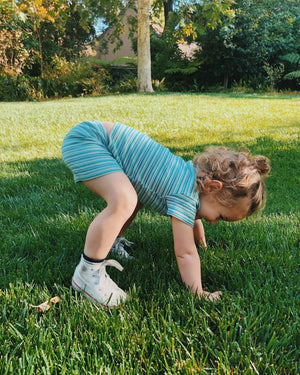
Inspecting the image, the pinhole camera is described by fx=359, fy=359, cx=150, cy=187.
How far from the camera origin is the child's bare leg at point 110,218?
5.56 feet

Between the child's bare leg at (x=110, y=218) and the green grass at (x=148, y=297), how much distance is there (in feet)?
0.76

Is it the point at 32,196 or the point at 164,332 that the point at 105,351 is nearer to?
the point at 164,332

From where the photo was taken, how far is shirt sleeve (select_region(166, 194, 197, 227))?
1718mm

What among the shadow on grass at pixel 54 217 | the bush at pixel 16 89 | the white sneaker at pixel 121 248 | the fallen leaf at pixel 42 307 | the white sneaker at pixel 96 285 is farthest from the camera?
the bush at pixel 16 89

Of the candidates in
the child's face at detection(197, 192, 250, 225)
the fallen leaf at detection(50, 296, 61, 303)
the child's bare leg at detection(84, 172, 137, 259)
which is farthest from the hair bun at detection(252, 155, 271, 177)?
the fallen leaf at detection(50, 296, 61, 303)

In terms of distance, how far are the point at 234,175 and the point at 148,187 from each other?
45 cm

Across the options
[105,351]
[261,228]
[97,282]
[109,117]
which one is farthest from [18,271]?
[109,117]

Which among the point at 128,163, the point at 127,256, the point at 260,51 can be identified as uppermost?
the point at 260,51

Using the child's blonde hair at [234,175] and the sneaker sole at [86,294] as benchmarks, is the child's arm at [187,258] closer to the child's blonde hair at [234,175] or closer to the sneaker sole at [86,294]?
the child's blonde hair at [234,175]

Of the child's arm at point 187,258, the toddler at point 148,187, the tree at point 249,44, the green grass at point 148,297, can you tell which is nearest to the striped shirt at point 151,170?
the toddler at point 148,187

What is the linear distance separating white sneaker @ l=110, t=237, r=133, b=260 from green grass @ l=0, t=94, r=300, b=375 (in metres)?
0.06

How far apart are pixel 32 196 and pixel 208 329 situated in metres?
2.20

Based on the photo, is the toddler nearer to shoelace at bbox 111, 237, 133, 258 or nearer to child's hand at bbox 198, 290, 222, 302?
child's hand at bbox 198, 290, 222, 302

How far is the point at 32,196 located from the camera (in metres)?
3.16
